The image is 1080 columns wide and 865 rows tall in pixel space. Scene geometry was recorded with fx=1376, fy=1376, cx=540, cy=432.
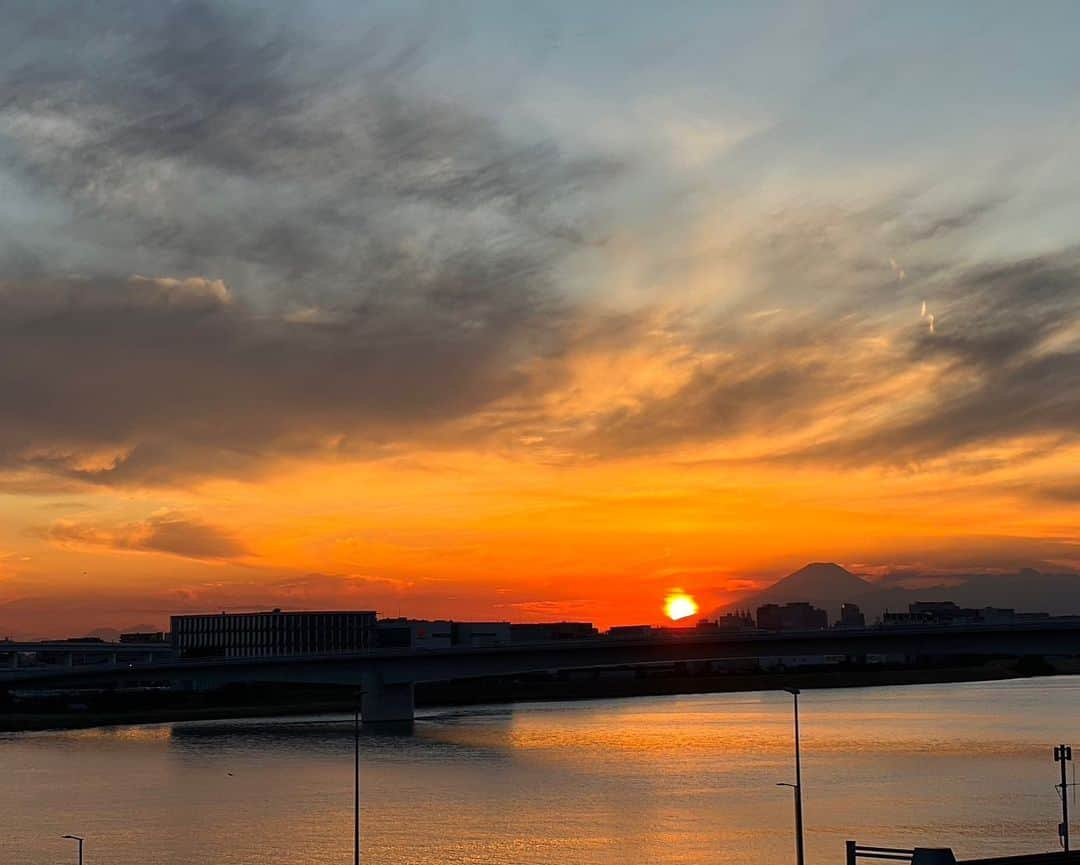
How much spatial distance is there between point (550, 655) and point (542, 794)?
66086 mm

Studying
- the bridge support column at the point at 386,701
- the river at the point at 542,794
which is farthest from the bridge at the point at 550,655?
the river at the point at 542,794

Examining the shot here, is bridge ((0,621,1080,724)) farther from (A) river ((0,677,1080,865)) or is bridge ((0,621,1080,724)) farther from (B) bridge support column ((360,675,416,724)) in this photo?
(A) river ((0,677,1080,865))

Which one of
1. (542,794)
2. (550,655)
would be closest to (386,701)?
(550,655)

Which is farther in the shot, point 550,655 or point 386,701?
point 386,701

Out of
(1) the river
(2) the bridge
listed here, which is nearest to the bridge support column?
(2) the bridge

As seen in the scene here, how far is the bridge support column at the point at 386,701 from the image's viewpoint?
168m

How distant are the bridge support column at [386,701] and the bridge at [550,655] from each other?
0.12 meters

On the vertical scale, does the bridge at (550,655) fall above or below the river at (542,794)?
above

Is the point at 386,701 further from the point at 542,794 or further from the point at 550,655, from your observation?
the point at 542,794

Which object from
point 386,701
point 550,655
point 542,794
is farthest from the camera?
point 386,701

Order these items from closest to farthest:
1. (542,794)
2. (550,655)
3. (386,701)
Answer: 1. (542,794)
2. (550,655)
3. (386,701)

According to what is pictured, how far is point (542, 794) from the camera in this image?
9194 centimetres

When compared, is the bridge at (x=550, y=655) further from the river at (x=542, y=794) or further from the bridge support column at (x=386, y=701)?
the river at (x=542, y=794)

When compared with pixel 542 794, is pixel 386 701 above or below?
above
